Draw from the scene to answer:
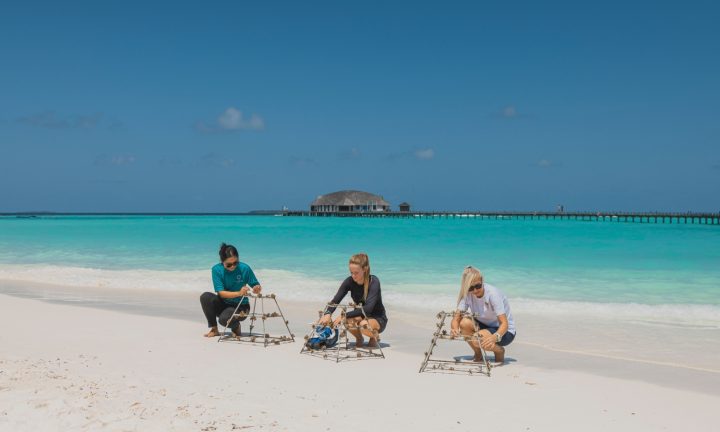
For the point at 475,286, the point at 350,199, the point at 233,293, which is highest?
the point at 350,199

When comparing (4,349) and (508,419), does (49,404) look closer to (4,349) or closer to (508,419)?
(4,349)

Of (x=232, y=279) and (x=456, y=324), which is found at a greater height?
(x=232, y=279)

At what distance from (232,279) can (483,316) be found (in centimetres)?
307

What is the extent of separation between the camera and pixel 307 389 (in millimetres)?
5312

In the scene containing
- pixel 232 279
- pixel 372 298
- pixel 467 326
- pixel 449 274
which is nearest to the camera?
pixel 467 326

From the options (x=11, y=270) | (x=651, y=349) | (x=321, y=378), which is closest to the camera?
(x=321, y=378)

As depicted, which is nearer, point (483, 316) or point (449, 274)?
point (483, 316)

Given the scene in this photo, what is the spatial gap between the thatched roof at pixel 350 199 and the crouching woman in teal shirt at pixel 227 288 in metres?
105

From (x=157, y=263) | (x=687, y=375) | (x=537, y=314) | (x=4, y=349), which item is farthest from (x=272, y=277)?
(x=687, y=375)

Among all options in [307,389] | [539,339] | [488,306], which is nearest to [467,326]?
[488,306]

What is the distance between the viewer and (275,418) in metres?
4.46

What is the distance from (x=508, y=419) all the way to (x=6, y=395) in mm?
3735

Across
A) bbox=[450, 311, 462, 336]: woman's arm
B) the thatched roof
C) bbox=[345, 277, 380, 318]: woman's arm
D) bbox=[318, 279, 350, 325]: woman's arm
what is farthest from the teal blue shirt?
the thatched roof

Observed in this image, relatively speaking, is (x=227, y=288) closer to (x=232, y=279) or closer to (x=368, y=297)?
(x=232, y=279)
